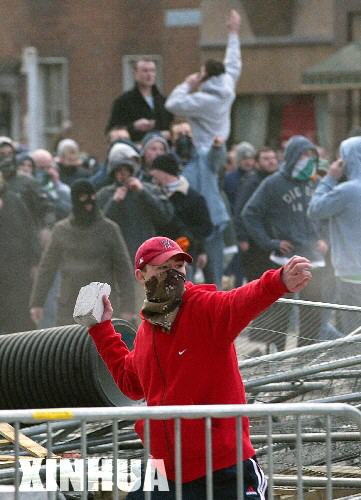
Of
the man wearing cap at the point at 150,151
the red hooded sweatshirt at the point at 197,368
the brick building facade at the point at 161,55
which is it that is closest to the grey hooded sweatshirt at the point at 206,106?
the man wearing cap at the point at 150,151

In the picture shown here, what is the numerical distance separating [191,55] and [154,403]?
26.0 m

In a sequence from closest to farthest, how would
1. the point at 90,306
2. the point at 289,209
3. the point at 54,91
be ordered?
the point at 90,306 → the point at 289,209 → the point at 54,91

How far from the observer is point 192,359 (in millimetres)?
5516

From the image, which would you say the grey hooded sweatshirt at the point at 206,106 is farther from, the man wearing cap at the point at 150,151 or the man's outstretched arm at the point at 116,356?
the man's outstretched arm at the point at 116,356

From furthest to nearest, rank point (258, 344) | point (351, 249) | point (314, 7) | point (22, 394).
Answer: point (314, 7)
point (351, 249)
point (258, 344)
point (22, 394)

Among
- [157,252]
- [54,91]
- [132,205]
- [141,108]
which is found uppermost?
[157,252]

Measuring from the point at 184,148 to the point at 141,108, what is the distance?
107cm

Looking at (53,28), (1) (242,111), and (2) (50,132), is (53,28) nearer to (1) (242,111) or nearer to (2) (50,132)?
(2) (50,132)

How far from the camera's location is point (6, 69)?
31.9 meters

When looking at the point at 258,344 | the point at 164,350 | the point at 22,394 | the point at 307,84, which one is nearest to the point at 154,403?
the point at 164,350

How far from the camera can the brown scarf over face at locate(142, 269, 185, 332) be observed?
559 centimetres

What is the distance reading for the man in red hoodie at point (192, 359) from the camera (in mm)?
5391

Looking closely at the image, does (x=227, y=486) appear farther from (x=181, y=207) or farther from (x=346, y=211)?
(x=181, y=207)

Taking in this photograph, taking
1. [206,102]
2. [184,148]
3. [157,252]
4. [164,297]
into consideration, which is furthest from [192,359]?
[206,102]
